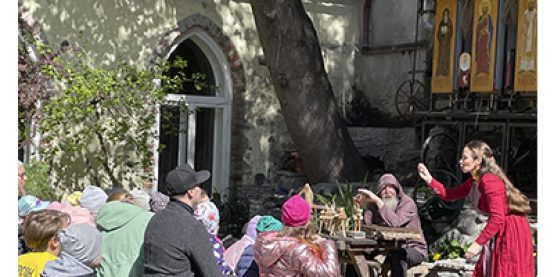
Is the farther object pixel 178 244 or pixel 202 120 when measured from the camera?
pixel 202 120

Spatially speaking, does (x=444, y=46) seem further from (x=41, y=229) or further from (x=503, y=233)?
(x=41, y=229)

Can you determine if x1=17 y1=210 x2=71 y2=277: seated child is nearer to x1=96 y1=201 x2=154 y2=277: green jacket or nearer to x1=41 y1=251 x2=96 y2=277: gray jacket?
x1=41 y1=251 x2=96 y2=277: gray jacket

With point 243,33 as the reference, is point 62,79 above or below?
below

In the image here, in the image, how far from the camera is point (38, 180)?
11117 mm

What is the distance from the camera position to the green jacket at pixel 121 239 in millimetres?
5727

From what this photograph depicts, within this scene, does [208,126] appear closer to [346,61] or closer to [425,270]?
[346,61]

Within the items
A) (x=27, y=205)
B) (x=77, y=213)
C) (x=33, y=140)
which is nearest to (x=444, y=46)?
(x=33, y=140)

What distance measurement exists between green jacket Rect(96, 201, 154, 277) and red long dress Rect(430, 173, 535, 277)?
109 inches

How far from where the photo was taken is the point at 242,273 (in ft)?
21.6

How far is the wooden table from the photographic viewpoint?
24.7 ft

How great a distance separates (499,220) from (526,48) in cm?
499

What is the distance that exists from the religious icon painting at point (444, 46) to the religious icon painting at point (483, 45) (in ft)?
1.70

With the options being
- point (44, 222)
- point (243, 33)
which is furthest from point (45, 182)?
point (44, 222)

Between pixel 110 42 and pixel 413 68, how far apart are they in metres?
5.22
